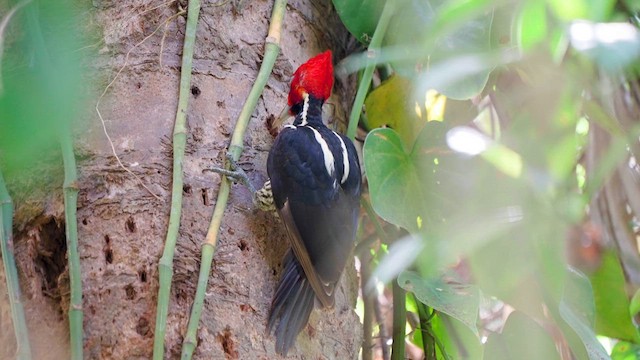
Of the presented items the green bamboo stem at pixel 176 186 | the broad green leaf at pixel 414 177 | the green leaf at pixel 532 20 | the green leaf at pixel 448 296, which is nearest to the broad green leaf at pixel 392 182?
the broad green leaf at pixel 414 177

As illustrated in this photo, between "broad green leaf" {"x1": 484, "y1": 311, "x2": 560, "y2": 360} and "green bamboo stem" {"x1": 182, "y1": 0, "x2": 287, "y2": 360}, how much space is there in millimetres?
766

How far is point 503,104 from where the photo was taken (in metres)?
2.78

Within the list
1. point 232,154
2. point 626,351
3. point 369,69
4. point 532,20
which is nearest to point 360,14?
point 369,69

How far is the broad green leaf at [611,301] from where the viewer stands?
2.43m

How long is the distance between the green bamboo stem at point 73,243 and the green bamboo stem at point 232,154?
246mm

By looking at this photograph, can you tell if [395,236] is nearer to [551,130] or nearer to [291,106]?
[291,106]

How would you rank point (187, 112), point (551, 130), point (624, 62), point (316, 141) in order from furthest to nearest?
point (316, 141) < point (187, 112) < point (551, 130) < point (624, 62)

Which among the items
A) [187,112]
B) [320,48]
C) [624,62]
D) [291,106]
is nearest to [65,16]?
[624,62]

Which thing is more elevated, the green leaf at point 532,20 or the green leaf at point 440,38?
the green leaf at point 440,38

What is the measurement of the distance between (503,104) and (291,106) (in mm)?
713

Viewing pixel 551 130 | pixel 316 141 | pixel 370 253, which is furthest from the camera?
pixel 370 253

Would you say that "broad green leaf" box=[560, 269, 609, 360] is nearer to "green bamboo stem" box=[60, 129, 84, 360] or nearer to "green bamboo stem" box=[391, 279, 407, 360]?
"green bamboo stem" box=[391, 279, 407, 360]

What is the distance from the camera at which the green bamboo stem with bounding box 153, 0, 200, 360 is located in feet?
6.47

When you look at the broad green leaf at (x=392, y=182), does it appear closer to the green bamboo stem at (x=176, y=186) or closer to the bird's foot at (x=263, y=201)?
the bird's foot at (x=263, y=201)
